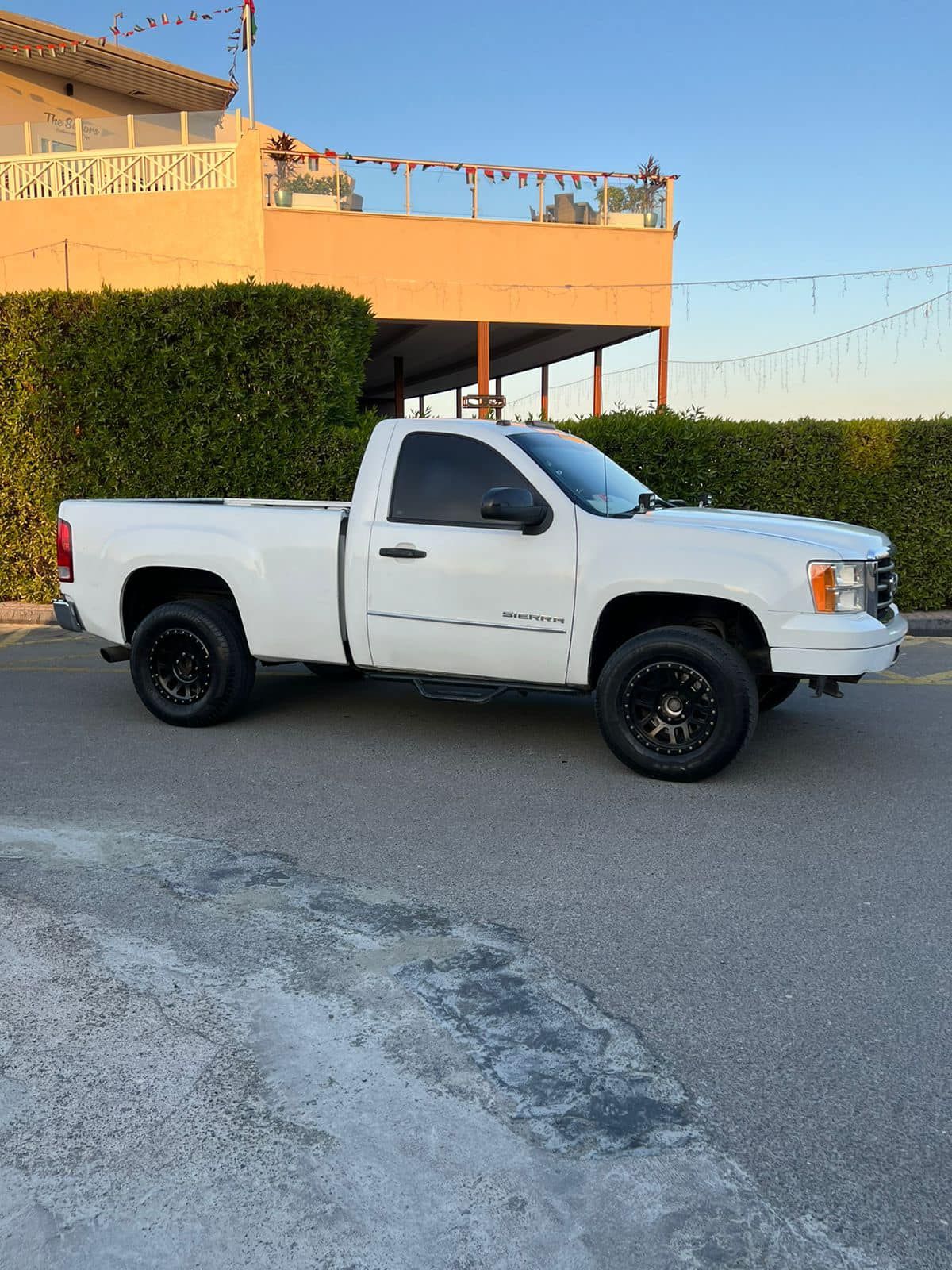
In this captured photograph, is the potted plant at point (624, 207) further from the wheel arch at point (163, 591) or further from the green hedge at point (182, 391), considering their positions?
the wheel arch at point (163, 591)

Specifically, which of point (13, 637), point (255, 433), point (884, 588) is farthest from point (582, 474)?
point (13, 637)

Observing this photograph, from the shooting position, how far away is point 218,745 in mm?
6500

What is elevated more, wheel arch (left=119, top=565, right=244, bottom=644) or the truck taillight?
the truck taillight

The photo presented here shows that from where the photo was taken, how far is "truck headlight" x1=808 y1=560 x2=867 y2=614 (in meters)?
5.49

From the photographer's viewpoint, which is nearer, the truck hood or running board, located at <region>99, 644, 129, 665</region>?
the truck hood

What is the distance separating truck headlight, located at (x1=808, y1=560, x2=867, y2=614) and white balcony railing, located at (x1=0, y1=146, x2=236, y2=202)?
17.0m

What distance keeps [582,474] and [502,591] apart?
3.09 ft

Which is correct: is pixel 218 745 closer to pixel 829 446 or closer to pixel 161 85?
pixel 829 446

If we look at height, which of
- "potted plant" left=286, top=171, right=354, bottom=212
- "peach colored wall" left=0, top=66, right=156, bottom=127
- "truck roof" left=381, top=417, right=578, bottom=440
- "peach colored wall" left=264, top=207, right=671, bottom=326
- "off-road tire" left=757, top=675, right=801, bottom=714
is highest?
"peach colored wall" left=0, top=66, right=156, bottom=127

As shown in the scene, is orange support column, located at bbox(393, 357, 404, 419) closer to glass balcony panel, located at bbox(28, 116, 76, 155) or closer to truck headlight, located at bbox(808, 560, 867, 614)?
glass balcony panel, located at bbox(28, 116, 76, 155)

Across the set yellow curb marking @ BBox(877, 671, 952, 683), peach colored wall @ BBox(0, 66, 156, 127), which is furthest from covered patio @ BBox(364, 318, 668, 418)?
yellow curb marking @ BBox(877, 671, 952, 683)

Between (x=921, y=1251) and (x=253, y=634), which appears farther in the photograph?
(x=253, y=634)

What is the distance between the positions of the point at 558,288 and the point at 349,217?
428 cm

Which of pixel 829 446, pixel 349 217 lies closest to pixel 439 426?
pixel 829 446
